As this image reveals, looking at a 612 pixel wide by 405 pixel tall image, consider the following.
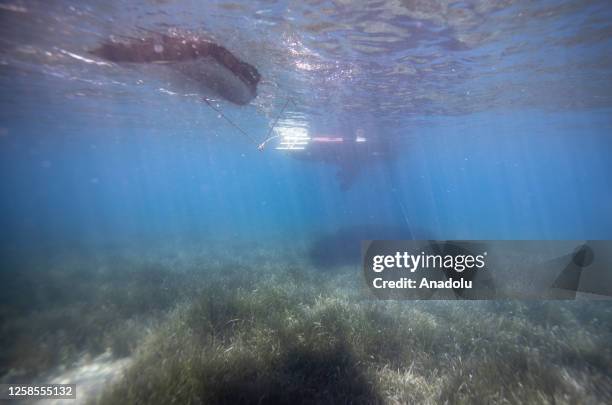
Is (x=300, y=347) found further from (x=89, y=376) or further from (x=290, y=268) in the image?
(x=290, y=268)

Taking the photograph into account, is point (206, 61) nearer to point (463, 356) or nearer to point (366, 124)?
point (463, 356)

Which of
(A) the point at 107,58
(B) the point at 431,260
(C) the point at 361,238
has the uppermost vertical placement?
(A) the point at 107,58

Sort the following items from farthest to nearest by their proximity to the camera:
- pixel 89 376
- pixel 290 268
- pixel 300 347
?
pixel 290 268 → pixel 89 376 → pixel 300 347

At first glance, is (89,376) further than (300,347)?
Yes

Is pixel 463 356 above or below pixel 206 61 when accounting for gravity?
below

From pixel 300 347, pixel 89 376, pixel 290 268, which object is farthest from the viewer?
pixel 290 268

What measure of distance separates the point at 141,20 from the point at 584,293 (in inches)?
721

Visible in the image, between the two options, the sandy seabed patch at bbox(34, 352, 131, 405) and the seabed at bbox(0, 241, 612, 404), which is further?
the sandy seabed patch at bbox(34, 352, 131, 405)

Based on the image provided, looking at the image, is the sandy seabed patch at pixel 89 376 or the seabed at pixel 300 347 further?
the sandy seabed patch at pixel 89 376

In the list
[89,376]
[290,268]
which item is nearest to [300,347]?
[89,376]

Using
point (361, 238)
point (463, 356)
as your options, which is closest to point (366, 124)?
point (361, 238)

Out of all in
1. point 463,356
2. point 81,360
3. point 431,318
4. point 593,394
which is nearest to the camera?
point 593,394

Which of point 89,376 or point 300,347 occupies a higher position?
point 300,347

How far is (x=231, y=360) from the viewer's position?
5.48 m
